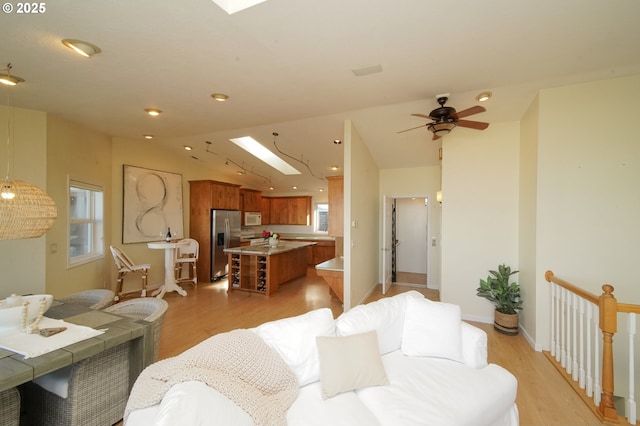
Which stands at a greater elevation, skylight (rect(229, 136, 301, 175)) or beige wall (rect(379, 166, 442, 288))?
skylight (rect(229, 136, 301, 175))

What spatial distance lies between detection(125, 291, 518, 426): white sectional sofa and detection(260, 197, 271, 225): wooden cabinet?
7036mm

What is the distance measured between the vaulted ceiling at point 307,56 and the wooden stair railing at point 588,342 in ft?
6.78

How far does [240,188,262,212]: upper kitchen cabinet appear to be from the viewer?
775 centimetres

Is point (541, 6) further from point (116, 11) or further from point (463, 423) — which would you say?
point (116, 11)

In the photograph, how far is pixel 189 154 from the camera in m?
6.11

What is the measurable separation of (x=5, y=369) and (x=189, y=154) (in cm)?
539

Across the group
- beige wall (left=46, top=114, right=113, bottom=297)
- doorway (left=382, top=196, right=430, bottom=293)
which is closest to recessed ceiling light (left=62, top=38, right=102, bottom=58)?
beige wall (left=46, top=114, right=113, bottom=297)

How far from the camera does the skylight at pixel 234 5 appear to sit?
1738mm

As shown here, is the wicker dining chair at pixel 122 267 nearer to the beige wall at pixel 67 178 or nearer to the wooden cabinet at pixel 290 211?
the beige wall at pixel 67 178

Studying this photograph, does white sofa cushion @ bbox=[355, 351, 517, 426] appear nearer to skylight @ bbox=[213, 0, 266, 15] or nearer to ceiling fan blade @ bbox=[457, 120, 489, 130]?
ceiling fan blade @ bbox=[457, 120, 489, 130]

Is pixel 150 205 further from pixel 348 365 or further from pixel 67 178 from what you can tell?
pixel 348 365

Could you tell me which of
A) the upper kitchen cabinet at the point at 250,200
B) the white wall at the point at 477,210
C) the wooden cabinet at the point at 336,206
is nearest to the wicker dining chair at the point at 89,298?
the wooden cabinet at the point at 336,206

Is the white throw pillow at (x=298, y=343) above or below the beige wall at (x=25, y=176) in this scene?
below

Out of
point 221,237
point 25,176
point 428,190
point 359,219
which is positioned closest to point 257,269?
point 221,237
